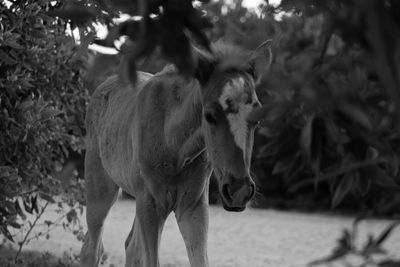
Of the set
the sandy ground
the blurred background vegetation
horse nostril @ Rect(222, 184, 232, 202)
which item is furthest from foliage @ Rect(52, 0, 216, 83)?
the sandy ground

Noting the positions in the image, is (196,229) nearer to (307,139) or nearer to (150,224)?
(150,224)

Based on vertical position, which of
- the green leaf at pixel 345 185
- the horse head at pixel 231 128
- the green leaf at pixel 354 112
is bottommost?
the green leaf at pixel 345 185

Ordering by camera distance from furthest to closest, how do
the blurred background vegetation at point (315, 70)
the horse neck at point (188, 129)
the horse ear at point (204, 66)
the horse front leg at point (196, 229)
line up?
1. the horse front leg at point (196, 229)
2. the horse neck at point (188, 129)
3. the horse ear at point (204, 66)
4. the blurred background vegetation at point (315, 70)

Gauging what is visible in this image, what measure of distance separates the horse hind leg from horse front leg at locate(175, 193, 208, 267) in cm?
124

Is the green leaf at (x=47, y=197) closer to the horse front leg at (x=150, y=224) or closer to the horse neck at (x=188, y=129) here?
the horse front leg at (x=150, y=224)

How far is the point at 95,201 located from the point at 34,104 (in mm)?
1029

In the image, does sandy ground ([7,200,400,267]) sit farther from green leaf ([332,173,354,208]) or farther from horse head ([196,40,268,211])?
green leaf ([332,173,354,208])

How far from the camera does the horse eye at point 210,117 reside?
4098mm

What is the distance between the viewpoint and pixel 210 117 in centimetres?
412

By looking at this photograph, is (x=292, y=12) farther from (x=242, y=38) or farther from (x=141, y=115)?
(x=141, y=115)

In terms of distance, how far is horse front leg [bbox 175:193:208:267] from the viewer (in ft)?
15.8

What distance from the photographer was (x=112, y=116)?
5750 mm

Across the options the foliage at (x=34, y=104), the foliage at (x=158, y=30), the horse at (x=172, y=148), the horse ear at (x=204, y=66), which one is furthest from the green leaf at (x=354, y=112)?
the foliage at (x=34, y=104)

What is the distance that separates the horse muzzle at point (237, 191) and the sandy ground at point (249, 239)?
3.69 metres
